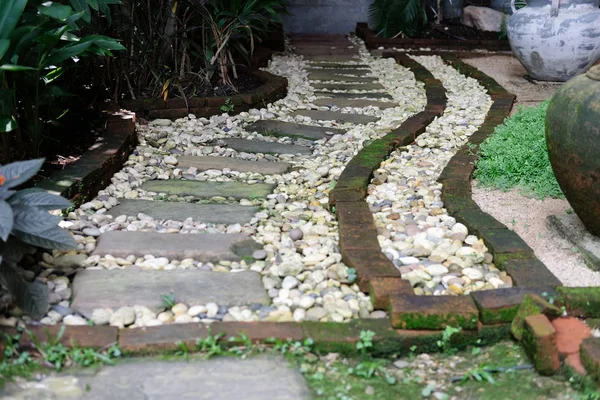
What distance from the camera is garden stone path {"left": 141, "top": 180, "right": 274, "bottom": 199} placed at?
333 centimetres

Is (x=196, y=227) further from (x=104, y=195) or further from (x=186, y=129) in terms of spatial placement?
(x=186, y=129)

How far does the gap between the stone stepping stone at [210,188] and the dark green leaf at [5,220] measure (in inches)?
50.3

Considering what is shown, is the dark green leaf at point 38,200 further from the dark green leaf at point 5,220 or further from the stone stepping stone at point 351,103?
the stone stepping stone at point 351,103

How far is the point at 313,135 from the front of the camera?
433 cm

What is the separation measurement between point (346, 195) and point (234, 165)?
33.8 inches

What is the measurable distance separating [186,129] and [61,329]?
2.47m

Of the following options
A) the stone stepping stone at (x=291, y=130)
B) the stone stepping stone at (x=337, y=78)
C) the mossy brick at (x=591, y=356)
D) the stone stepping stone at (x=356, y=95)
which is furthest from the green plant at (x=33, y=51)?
the stone stepping stone at (x=337, y=78)

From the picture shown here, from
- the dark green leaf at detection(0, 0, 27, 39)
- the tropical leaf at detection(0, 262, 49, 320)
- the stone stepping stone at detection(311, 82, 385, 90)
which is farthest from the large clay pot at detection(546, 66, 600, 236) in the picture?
the stone stepping stone at detection(311, 82, 385, 90)

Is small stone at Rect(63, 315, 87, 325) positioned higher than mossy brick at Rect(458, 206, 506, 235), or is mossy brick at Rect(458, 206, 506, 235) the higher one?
mossy brick at Rect(458, 206, 506, 235)

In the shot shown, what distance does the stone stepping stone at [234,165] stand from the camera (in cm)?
370

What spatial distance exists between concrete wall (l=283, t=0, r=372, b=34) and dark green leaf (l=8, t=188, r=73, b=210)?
22.3ft

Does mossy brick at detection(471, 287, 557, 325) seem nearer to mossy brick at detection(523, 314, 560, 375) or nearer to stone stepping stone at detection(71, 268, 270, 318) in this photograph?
mossy brick at detection(523, 314, 560, 375)

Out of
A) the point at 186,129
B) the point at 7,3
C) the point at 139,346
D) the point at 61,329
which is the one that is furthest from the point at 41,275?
the point at 186,129

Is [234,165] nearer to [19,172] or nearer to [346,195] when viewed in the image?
[346,195]
